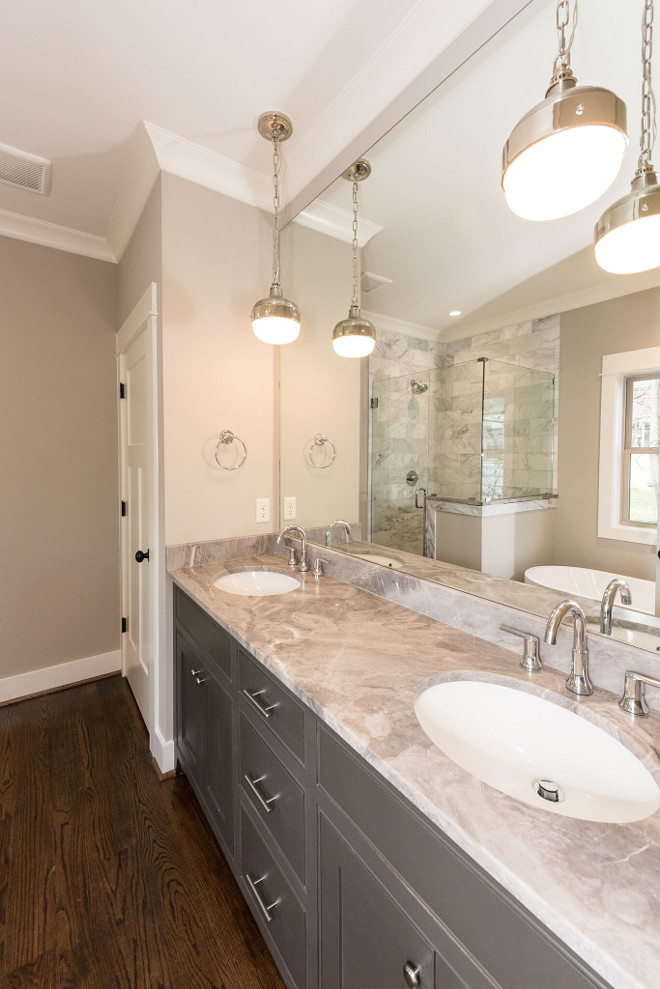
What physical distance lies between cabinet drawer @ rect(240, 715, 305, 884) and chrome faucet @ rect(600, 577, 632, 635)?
755mm

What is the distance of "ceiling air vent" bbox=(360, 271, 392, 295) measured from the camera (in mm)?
1641

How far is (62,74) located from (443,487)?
1877 mm

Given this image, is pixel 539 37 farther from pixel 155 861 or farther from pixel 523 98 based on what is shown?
pixel 155 861

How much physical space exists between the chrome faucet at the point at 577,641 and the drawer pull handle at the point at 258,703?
2.19 ft

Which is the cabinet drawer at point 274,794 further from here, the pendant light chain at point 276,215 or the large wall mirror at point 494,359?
the pendant light chain at point 276,215

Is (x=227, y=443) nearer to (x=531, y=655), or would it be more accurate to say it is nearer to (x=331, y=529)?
(x=331, y=529)

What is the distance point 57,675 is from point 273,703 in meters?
2.24

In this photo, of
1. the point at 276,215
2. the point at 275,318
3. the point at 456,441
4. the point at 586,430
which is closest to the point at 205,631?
the point at 456,441

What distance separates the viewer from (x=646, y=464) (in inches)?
35.7

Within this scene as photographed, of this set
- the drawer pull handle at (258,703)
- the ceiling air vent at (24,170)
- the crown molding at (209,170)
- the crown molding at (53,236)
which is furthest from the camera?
the crown molding at (53,236)

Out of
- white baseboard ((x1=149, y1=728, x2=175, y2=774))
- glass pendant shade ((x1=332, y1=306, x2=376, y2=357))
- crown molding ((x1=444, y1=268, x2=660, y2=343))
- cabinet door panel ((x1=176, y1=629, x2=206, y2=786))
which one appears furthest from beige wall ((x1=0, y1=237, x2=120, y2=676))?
crown molding ((x1=444, y1=268, x2=660, y2=343))

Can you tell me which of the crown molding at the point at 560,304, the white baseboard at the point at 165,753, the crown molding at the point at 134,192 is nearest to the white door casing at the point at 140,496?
the white baseboard at the point at 165,753

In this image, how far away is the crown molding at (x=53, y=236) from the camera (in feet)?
7.80

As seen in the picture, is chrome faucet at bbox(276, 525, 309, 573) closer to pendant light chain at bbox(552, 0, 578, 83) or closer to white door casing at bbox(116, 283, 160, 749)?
white door casing at bbox(116, 283, 160, 749)
